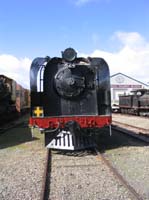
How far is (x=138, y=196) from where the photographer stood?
19.5 ft

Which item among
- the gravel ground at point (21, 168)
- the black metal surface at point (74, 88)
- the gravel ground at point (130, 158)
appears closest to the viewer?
the gravel ground at point (21, 168)

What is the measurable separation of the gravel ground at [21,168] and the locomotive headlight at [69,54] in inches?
116

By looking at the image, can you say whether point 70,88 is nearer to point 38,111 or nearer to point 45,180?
point 38,111

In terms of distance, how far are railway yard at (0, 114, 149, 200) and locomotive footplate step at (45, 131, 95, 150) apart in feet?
0.58

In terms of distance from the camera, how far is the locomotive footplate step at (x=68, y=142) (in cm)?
1071

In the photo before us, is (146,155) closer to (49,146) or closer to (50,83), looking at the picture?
(49,146)

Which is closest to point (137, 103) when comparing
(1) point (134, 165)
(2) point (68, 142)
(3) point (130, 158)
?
(2) point (68, 142)

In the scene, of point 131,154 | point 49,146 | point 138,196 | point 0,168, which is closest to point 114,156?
point 131,154

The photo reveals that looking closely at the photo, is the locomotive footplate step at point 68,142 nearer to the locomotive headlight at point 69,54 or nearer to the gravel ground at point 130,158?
the gravel ground at point 130,158

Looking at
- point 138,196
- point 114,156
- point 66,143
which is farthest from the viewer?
point 66,143

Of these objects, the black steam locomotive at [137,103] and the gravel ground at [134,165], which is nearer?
the gravel ground at [134,165]

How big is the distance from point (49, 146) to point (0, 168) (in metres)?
2.58

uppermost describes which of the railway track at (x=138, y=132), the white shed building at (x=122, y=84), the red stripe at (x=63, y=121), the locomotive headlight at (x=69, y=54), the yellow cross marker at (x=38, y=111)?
the white shed building at (x=122, y=84)

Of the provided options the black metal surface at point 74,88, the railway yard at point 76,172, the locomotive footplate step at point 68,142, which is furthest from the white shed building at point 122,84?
the railway yard at point 76,172
